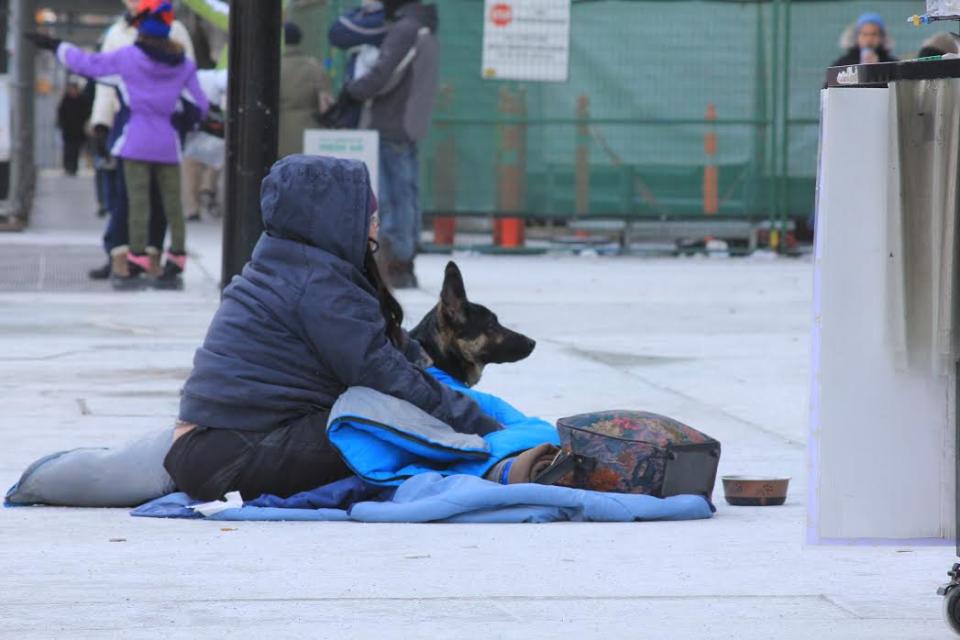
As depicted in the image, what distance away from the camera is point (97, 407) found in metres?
7.88

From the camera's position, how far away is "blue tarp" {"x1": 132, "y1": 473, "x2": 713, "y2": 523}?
5.53m

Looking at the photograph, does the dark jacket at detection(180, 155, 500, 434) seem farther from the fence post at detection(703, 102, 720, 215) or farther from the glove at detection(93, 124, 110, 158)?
the fence post at detection(703, 102, 720, 215)

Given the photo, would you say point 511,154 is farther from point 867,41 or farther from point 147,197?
point 147,197

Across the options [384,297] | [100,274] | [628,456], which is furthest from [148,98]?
[628,456]

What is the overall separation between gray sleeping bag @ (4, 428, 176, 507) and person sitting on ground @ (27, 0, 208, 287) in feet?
22.2

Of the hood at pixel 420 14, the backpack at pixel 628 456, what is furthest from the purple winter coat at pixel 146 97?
the backpack at pixel 628 456

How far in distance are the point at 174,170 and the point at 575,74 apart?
5492mm

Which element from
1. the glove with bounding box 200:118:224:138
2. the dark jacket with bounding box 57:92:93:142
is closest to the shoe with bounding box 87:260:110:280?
the glove with bounding box 200:118:224:138

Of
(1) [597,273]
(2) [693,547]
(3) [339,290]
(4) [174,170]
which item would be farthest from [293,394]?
(1) [597,273]

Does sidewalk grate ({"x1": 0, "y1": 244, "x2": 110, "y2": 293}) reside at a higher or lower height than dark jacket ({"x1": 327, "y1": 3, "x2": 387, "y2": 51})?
lower

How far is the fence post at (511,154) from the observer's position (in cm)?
1736

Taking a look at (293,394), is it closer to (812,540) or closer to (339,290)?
(339,290)

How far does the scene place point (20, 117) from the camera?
733 inches

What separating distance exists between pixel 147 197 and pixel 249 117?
17.7 feet
